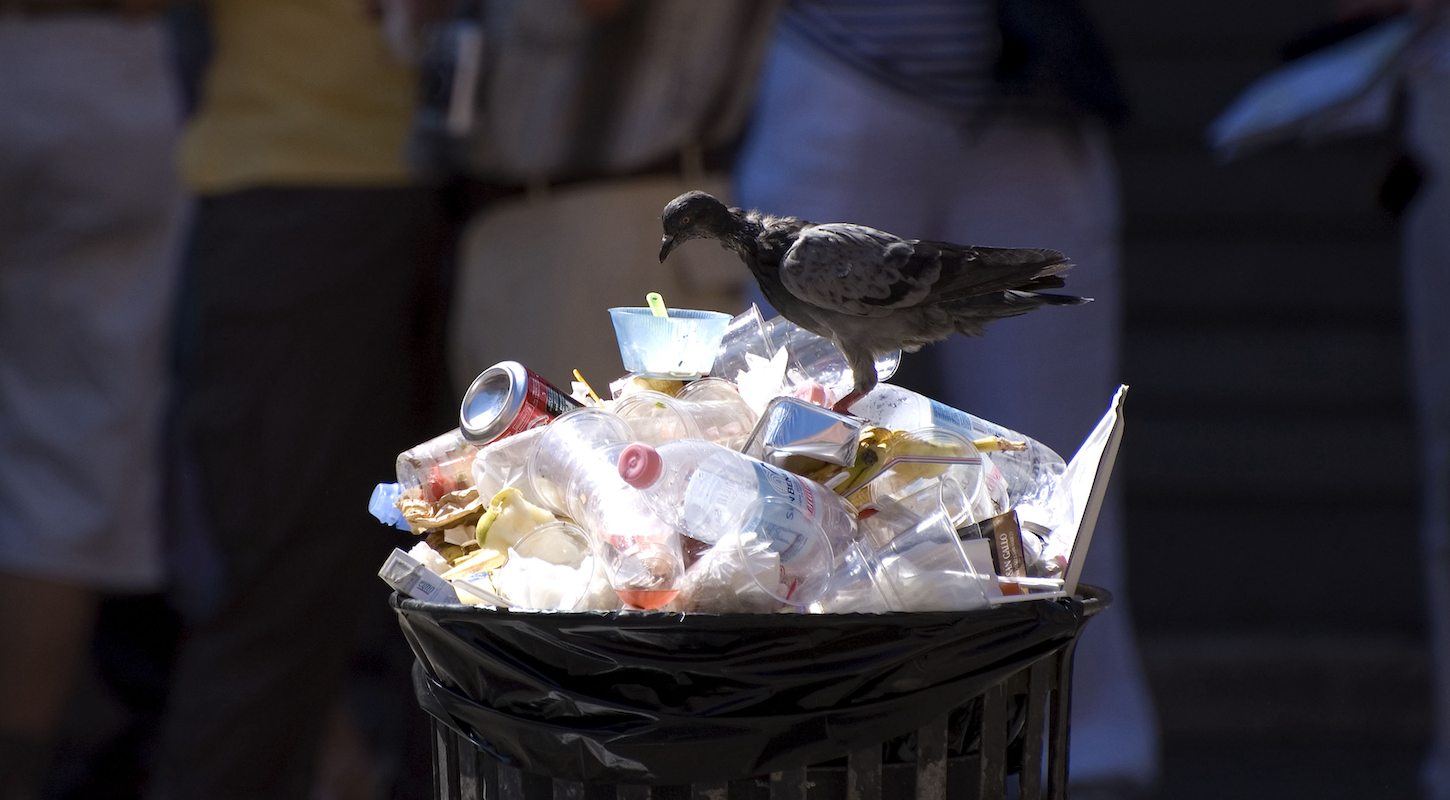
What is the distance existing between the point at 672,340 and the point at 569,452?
0.20 meters

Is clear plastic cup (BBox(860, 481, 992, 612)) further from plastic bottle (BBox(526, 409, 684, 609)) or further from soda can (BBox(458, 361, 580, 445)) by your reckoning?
soda can (BBox(458, 361, 580, 445))

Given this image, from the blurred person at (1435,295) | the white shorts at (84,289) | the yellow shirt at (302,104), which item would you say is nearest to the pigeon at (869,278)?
the yellow shirt at (302,104)

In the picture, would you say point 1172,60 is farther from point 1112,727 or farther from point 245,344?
point 245,344

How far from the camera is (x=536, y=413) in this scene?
1.50 meters

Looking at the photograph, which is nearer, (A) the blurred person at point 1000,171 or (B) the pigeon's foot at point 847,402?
(B) the pigeon's foot at point 847,402

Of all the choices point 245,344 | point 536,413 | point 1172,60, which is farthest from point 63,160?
point 1172,60

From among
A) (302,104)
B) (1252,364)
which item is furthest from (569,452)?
(1252,364)

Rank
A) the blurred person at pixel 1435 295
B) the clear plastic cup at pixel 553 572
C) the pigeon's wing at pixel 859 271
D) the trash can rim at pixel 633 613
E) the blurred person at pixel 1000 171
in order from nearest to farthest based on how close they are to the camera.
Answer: the trash can rim at pixel 633 613
the clear plastic cup at pixel 553 572
the pigeon's wing at pixel 859 271
the blurred person at pixel 1000 171
the blurred person at pixel 1435 295

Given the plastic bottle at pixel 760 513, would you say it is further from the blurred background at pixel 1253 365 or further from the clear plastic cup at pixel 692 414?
the blurred background at pixel 1253 365

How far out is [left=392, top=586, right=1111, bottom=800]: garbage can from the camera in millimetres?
1247

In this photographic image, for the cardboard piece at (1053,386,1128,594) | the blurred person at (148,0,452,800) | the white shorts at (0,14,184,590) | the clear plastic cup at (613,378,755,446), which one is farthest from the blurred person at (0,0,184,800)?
the cardboard piece at (1053,386,1128,594)

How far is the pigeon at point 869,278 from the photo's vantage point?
5.29ft

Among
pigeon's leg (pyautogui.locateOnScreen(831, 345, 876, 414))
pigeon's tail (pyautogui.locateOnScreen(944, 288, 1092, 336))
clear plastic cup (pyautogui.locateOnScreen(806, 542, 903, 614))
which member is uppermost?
pigeon's tail (pyautogui.locateOnScreen(944, 288, 1092, 336))

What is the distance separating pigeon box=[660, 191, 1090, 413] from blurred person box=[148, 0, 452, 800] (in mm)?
1573
